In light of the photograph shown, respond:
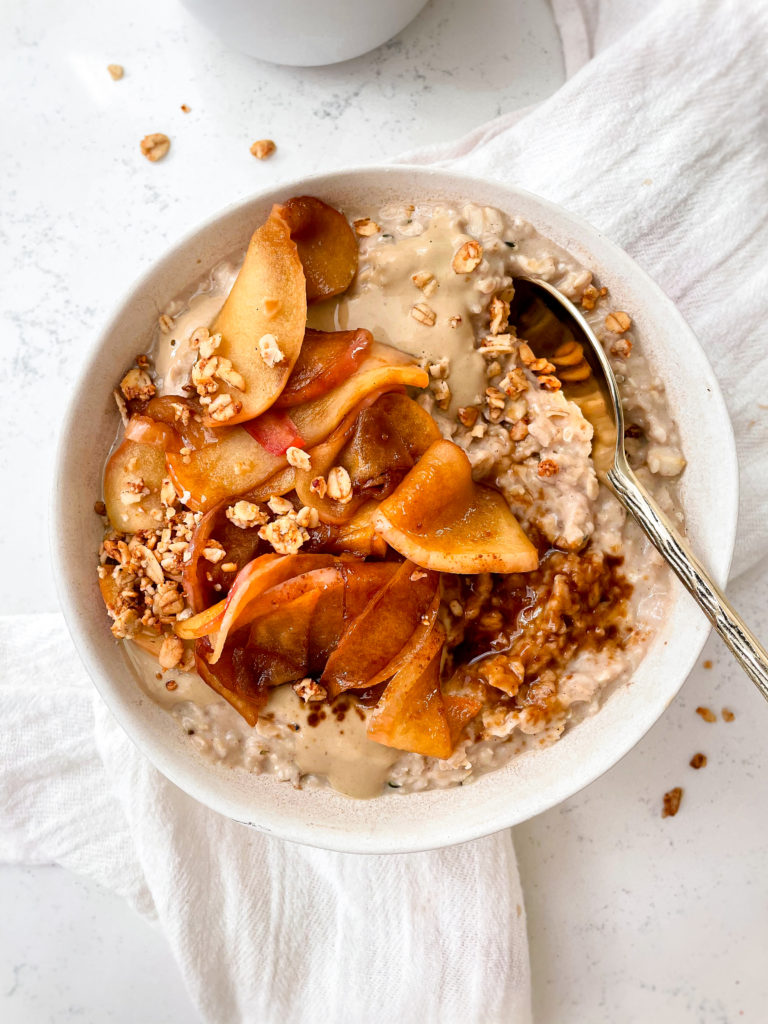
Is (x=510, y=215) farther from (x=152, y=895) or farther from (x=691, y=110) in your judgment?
(x=152, y=895)

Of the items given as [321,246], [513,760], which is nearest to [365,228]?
[321,246]

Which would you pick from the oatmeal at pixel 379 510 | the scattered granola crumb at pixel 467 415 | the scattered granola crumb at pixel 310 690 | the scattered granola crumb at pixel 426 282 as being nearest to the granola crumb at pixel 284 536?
the oatmeal at pixel 379 510

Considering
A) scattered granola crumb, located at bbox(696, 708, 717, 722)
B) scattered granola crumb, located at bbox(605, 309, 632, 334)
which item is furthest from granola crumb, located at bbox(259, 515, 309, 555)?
scattered granola crumb, located at bbox(696, 708, 717, 722)

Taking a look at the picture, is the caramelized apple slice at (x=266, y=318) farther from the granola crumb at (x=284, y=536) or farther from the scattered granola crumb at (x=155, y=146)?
the scattered granola crumb at (x=155, y=146)

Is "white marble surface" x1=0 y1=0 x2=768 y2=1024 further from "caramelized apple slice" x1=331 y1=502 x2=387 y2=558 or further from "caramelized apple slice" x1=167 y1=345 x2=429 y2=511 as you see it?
"caramelized apple slice" x1=331 y1=502 x2=387 y2=558

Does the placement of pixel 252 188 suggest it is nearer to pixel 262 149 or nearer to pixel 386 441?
pixel 262 149

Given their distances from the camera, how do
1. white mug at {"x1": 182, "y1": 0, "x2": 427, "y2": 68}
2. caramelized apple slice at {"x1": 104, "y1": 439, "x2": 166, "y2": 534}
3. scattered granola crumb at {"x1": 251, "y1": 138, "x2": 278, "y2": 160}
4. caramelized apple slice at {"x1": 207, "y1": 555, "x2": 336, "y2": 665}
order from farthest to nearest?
scattered granola crumb at {"x1": 251, "y1": 138, "x2": 278, "y2": 160} → white mug at {"x1": 182, "y1": 0, "x2": 427, "y2": 68} → caramelized apple slice at {"x1": 104, "y1": 439, "x2": 166, "y2": 534} → caramelized apple slice at {"x1": 207, "y1": 555, "x2": 336, "y2": 665}
